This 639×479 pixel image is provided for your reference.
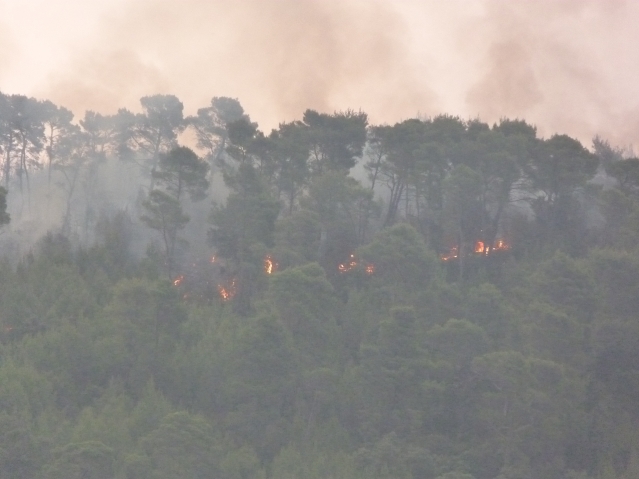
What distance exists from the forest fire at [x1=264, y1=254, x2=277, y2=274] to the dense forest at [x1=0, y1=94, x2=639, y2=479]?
126 millimetres

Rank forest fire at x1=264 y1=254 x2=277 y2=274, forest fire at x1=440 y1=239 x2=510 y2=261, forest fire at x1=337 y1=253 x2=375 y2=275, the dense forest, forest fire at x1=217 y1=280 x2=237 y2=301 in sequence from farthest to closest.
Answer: forest fire at x1=440 y1=239 x2=510 y2=261
forest fire at x1=217 y1=280 x2=237 y2=301
forest fire at x1=337 y1=253 x2=375 y2=275
forest fire at x1=264 y1=254 x2=277 y2=274
the dense forest

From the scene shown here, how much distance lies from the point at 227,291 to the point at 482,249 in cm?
1145

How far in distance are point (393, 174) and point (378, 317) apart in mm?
13132

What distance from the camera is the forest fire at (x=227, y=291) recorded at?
139ft

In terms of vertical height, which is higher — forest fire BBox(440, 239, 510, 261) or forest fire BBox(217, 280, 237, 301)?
forest fire BBox(440, 239, 510, 261)

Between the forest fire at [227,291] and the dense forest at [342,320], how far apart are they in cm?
11

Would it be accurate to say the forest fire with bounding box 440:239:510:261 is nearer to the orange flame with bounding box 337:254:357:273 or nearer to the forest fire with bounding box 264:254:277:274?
the orange flame with bounding box 337:254:357:273

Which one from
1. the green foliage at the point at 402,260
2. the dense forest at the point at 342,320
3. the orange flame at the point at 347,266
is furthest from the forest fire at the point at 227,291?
the green foliage at the point at 402,260

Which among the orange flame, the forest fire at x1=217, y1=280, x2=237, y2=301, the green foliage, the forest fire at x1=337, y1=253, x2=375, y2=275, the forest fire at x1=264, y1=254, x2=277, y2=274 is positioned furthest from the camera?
the forest fire at x1=217, y1=280, x2=237, y2=301

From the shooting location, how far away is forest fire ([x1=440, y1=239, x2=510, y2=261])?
44.8 m

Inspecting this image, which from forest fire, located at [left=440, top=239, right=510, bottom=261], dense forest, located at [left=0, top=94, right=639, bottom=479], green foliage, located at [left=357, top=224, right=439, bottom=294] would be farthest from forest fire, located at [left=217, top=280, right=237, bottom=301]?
forest fire, located at [left=440, top=239, right=510, bottom=261]

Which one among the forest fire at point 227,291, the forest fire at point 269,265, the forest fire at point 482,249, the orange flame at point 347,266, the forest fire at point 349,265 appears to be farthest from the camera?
the forest fire at point 482,249

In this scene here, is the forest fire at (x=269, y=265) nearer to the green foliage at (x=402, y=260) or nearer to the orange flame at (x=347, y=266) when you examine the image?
the orange flame at (x=347, y=266)

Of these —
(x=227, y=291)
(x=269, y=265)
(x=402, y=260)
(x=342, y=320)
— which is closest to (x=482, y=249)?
(x=402, y=260)
